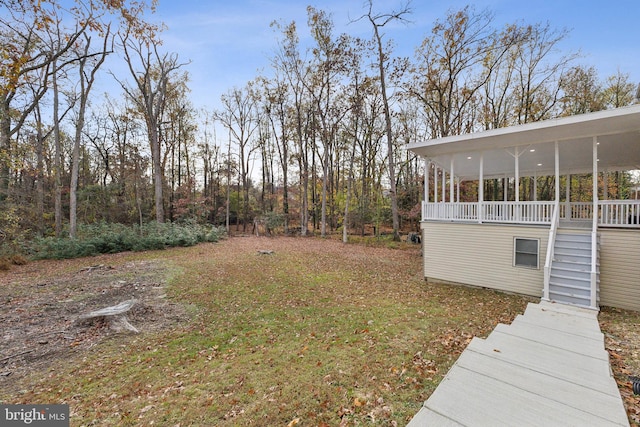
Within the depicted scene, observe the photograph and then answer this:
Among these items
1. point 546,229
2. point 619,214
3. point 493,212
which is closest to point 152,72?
point 493,212

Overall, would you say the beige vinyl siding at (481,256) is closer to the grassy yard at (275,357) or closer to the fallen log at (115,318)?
the grassy yard at (275,357)

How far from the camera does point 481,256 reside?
790 cm

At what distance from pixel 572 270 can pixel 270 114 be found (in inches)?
895

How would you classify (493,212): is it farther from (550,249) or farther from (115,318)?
(115,318)

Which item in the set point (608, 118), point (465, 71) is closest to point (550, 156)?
point (608, 118)

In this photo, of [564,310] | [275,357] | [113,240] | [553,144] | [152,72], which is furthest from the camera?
[152,72]

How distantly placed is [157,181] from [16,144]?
290 inches

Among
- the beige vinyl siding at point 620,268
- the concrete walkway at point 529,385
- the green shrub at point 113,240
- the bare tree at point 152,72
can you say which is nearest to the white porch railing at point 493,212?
the beige vinyl siding at point 620,268

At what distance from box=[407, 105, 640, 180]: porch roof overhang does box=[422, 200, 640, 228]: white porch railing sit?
1.55 m

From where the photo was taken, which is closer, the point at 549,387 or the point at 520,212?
the point at 549,387

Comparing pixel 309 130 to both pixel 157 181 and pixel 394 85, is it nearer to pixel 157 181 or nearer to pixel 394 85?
pixel 394 85

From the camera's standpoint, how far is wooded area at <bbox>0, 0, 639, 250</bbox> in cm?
1262

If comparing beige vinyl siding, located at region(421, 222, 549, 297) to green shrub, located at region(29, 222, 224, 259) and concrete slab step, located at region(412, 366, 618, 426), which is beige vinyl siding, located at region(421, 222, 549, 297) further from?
green shrub, located at region(29, 222, 224, 259)

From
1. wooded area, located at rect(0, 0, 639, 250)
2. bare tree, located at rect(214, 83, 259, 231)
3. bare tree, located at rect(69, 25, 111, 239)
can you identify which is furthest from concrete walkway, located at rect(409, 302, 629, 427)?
bare tree, located at rect(214, 83, 259, 231)
